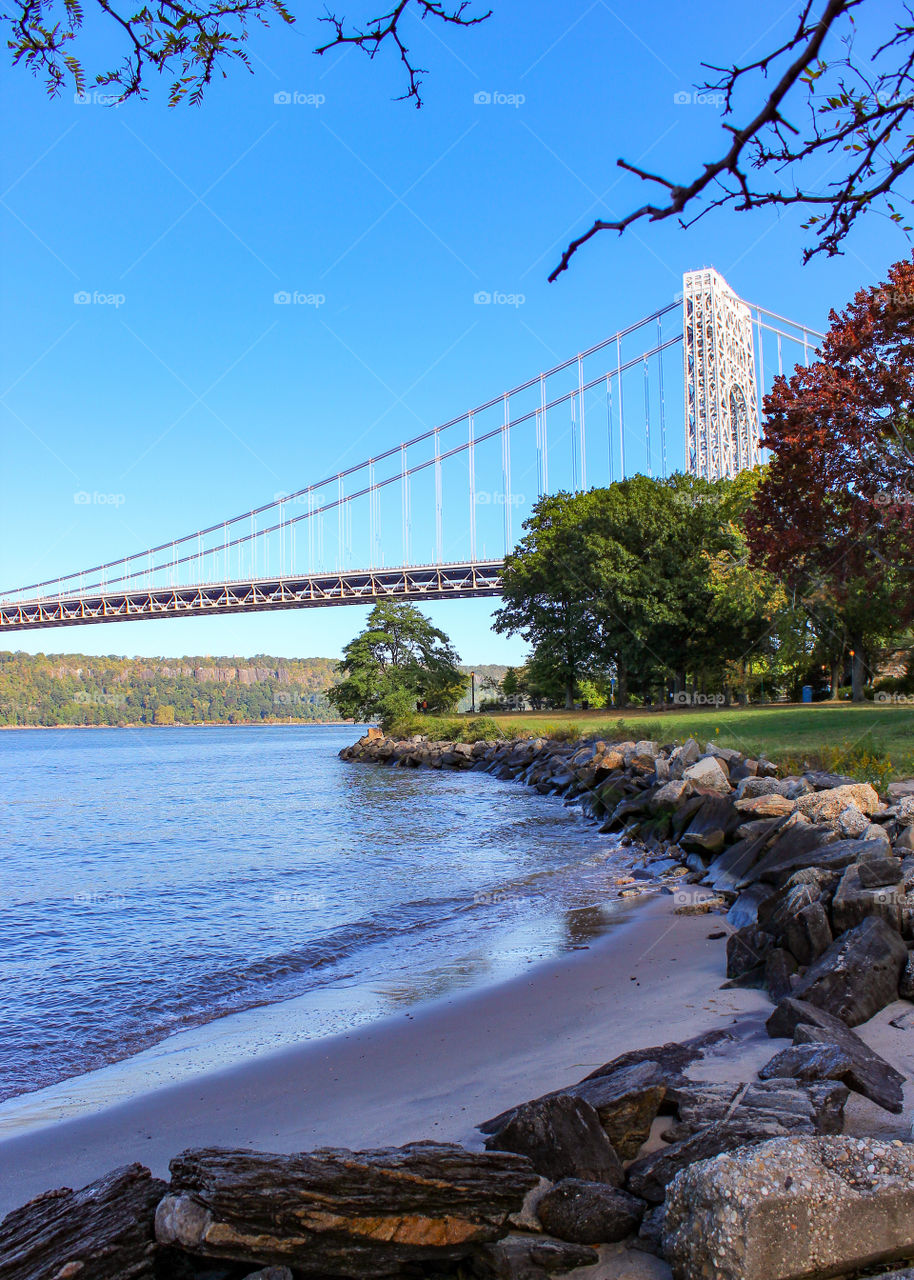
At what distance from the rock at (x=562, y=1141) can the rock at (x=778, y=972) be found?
2111 mm

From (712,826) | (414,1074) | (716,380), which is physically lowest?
(414,1074)

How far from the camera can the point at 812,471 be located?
1463cm

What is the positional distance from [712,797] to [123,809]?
16.6 m

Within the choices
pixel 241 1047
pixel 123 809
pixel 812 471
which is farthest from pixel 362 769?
pixel 241 1047

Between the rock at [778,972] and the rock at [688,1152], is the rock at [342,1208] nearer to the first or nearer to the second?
the rock at [688,1152]

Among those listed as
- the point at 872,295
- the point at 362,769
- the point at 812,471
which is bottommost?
the point at 362,769

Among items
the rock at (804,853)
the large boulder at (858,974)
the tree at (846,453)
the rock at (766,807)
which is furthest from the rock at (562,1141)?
the tree at (846,453)

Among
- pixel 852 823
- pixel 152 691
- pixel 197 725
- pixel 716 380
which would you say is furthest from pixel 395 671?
pixel 197 725

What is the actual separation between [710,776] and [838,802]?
354cm

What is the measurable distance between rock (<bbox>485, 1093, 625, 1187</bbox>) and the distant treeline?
117 m

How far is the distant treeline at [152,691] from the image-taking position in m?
118

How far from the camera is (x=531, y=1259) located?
8.02 feet

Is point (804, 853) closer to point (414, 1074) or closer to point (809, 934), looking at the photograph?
point (809, 934)

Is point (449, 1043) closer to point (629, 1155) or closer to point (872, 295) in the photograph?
point (629, 1155)
